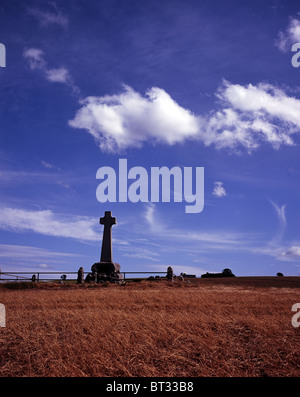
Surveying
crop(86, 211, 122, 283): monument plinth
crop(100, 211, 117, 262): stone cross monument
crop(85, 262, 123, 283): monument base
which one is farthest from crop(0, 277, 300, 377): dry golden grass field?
crop(100, 211, 117, 262): stone cross monument

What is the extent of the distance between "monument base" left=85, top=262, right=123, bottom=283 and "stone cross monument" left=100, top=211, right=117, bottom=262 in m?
0.74

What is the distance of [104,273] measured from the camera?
2581 cm

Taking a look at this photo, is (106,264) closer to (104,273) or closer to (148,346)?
(104,273)

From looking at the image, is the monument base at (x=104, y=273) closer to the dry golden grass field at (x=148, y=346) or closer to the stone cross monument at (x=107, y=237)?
the stone cross monument at (x=107, y=237)

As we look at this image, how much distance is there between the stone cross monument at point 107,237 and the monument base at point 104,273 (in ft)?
2.44

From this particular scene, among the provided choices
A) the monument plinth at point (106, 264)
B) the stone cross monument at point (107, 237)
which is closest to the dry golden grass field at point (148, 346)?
the monument plinth at point (106, 264)

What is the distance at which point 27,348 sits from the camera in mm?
5465

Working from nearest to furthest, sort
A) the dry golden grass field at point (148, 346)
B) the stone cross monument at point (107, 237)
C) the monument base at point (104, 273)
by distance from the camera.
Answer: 1. the dry golden grass field at point (148, 346)
2. the monument base at point (104, 273)
3. the stone cross monument at point (107, 237)

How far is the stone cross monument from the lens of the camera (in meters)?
26.7

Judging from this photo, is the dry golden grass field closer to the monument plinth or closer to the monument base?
the monument base

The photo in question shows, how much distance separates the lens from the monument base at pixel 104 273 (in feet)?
81.9

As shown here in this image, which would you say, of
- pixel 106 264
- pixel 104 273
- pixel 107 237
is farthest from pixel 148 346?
pixel 107 237

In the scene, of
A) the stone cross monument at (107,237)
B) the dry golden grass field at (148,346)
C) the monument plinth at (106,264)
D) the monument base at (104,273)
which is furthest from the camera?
the stone cross monument at (107,237)
